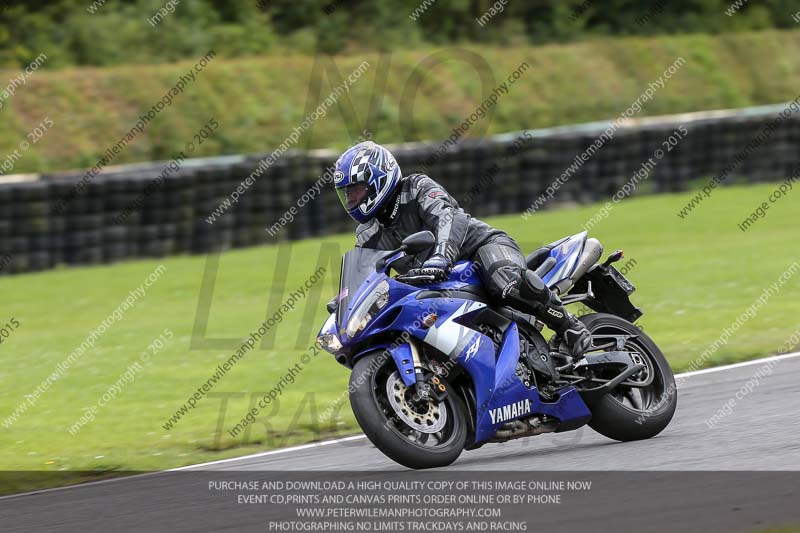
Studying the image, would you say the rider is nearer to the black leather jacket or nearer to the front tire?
the black leather jacket

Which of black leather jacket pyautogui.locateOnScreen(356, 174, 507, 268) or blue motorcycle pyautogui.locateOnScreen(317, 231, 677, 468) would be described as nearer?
blue motorcycle pyautogui.locateOnScreen(317, 231, 677, 468)

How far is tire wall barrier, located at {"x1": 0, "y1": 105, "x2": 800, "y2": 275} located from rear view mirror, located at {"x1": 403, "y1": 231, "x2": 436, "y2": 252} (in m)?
11.4

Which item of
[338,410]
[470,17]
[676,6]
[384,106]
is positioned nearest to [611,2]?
[676,6]

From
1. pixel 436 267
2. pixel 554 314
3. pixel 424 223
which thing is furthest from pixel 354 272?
pixel 554 314

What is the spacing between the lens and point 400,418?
629cm

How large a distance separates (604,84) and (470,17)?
3993mm

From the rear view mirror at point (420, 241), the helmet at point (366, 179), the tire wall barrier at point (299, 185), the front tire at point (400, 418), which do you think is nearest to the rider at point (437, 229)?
the helmet at point (366, 179)

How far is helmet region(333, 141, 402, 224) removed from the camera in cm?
661

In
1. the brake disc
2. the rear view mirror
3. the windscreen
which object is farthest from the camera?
the windscreen

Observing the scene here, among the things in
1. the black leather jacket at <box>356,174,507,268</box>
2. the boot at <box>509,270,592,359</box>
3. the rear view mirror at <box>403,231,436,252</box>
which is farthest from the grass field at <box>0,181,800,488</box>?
the rear view mirror at <box>403,231,436,252</box>

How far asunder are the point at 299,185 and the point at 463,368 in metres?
12.1

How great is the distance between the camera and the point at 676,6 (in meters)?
34.6

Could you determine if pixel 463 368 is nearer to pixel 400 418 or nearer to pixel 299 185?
pixel 400 418

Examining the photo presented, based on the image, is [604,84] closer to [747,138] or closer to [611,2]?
[611,2]
